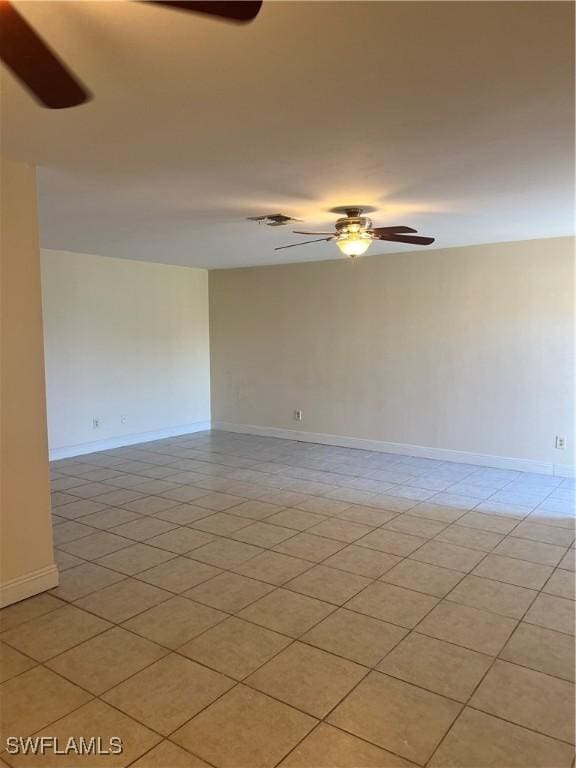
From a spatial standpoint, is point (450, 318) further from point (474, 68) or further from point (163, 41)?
point (163, 41)

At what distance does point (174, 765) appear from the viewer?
173 centimetres

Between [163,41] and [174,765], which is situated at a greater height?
[163,41]

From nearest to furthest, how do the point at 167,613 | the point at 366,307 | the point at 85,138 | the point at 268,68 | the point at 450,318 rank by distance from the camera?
the point at 268,68 → the point at 85,138 → the point at 167,613 → the point at 450,318 → the point at 366,307

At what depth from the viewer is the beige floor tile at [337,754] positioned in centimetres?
174

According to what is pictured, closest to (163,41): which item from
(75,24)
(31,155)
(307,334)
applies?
(75,24)

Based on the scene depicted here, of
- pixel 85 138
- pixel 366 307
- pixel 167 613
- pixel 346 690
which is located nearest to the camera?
pixel 346 690

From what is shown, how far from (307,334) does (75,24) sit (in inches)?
202

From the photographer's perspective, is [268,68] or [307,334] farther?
[307,334]

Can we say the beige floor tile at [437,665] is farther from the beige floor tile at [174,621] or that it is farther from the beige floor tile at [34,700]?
the beige floor tile at [34,700]

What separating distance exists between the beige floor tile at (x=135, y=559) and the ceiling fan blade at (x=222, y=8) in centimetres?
280

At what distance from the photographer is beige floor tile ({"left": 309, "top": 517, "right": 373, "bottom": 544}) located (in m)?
3.62

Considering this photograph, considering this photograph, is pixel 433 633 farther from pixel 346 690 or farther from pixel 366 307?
pixel 366 307

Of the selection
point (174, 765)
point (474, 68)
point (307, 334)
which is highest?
point (474, 68)

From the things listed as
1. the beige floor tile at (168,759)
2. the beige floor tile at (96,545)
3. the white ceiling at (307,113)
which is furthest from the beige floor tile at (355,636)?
the white ceiling at (307,113)
